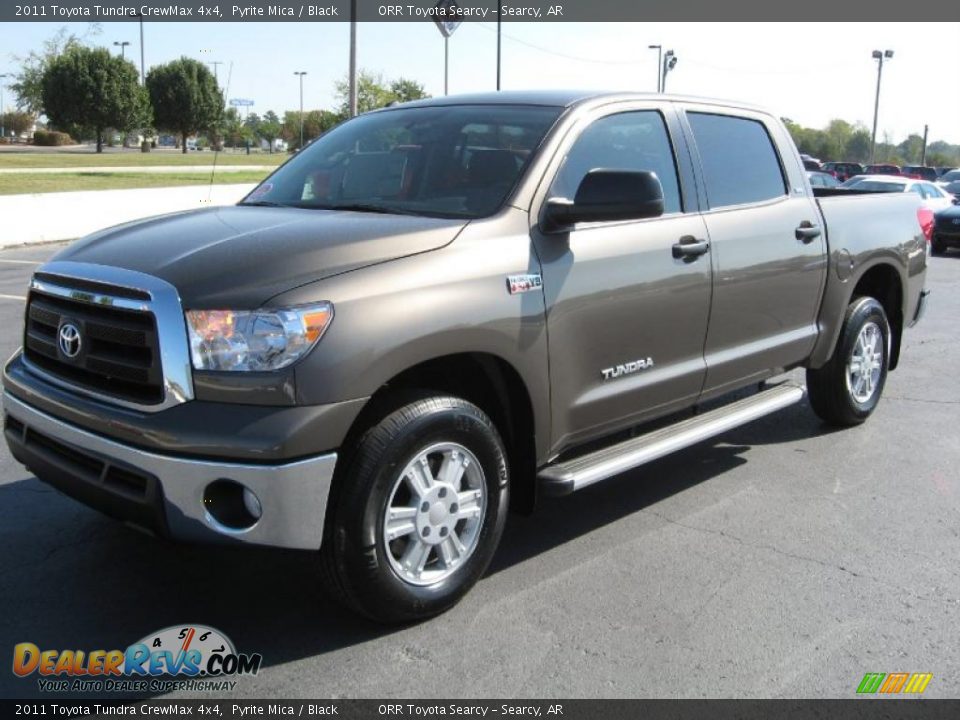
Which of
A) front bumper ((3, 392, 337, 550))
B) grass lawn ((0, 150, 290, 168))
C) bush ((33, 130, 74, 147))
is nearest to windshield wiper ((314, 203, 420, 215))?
front bumper ((3, 392, 337, 550))

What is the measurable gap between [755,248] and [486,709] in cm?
290

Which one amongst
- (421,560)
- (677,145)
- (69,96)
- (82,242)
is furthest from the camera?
(69,96)

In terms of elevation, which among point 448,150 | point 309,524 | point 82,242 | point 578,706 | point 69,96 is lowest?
point 578,706

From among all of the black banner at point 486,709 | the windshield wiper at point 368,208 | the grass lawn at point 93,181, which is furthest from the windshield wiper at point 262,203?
the grass lawn at point 93,181

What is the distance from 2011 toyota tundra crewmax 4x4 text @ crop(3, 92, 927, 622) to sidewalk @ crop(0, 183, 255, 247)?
11532mm

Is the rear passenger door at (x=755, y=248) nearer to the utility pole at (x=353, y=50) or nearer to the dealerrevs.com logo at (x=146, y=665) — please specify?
the dealerrevs.com logo at (x=146, y=665)

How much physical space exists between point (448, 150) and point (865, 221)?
3048 mm

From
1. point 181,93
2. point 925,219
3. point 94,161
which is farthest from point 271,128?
point 925,219

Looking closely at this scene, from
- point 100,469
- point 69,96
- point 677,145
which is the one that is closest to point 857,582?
point 677,145

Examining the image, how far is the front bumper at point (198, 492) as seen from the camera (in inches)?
119

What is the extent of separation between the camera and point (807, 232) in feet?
17.9

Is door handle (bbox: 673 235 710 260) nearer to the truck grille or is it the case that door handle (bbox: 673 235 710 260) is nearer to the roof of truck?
the roof of truck

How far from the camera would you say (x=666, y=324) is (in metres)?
4.41

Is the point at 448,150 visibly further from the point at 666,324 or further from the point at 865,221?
the point at 865,221
